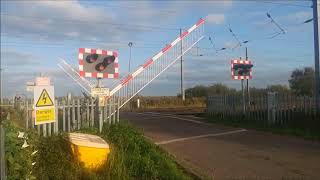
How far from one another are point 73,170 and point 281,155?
6.01m

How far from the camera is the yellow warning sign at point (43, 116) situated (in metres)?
10.4

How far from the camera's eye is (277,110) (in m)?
21.7

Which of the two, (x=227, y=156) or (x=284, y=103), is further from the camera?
Result: (x=284, y=103)

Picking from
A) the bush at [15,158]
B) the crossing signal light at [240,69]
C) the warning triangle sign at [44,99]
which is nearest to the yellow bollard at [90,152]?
the warning triangle sign at [44,99]

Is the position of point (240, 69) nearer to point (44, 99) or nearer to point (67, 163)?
point (44, 99)

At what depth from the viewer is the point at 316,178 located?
33.8 feet

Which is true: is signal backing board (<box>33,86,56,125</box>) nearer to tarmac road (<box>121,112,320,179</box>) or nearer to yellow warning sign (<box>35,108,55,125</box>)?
yellow warning sign (<box>35,108,55,125</box>)

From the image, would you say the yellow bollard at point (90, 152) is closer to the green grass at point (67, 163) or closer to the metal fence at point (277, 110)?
the green grass at point (67, 163)

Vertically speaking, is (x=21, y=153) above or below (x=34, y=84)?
below

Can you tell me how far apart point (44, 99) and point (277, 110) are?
13.2m

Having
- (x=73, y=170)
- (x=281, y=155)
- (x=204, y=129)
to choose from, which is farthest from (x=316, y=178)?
(x=204, y=129)

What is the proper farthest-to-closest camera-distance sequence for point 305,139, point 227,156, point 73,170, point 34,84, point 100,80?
point 305,139, point 100,80, point 227,156, point 34,84, point 73,170

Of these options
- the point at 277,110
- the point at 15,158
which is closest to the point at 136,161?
the point at 15,158

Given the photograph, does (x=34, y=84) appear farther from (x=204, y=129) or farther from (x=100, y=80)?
(x=204, y=129)
